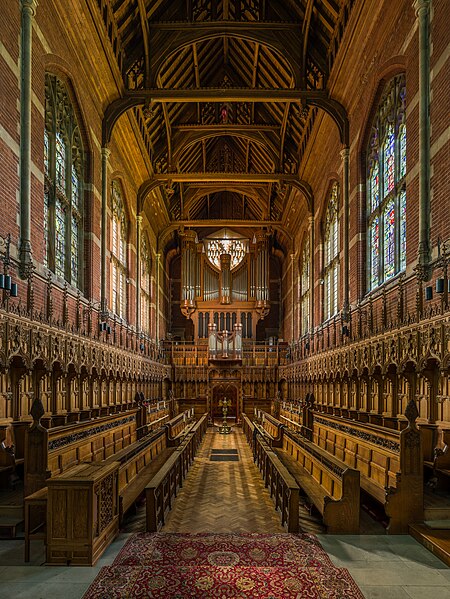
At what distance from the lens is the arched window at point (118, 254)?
57.1 ft

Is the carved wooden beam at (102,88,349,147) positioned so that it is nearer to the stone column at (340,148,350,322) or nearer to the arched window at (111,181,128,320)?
the stone column at (340,148,350,322)

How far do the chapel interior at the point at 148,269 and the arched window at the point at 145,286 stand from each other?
18.5 inches

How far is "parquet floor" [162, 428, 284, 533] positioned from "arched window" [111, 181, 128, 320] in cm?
656

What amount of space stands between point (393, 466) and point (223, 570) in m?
2.99

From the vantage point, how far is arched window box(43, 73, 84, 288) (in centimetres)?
1166

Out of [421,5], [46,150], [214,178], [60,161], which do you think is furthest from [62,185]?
[214,178]

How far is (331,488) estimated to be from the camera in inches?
301

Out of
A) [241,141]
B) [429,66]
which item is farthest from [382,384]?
[241,141]

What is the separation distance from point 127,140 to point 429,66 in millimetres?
11201

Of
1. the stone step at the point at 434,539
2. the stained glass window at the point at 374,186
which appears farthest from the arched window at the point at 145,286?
the stone step at the point at 434,539

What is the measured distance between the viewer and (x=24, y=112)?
30.8 feet

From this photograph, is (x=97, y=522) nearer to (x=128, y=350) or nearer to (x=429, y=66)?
(x=429, y=66)

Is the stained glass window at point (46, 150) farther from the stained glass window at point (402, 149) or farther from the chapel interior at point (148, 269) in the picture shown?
the stained glass window at point (402, 149)

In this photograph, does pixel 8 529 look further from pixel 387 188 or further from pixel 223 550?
pixel 387 188
